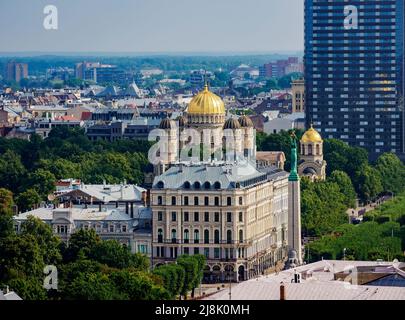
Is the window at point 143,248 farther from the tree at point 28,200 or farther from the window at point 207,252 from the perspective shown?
the tree at point 28,200

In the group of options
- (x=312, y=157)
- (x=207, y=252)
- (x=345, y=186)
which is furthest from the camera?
(x=312, y=157)

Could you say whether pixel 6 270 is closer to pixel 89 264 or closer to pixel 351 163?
pixel 89 264

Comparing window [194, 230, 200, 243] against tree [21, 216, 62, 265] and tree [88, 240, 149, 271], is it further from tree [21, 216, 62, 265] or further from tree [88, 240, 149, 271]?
tree [88, 240, 149, 271]

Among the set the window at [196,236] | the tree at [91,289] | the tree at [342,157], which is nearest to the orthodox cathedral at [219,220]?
the window at [196,236]

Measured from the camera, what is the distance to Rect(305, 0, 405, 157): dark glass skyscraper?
75.6 metres

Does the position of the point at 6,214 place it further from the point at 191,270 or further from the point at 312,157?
the point at 312,157

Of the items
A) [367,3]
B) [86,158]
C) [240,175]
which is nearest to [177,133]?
[240,175]

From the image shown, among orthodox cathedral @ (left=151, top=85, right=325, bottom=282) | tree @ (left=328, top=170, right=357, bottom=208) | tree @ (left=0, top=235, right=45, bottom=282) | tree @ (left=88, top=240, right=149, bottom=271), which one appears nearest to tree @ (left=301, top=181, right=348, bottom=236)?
tree @ (left=328, top=170, right=357, bottom=208)

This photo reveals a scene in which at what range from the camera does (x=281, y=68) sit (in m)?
164

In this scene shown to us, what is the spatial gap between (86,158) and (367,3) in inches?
736

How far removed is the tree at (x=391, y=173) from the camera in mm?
64250

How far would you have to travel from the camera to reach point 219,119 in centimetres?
5125

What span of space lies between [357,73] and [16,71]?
58893 millimetres

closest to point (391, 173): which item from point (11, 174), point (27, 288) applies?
point (11, 174)
